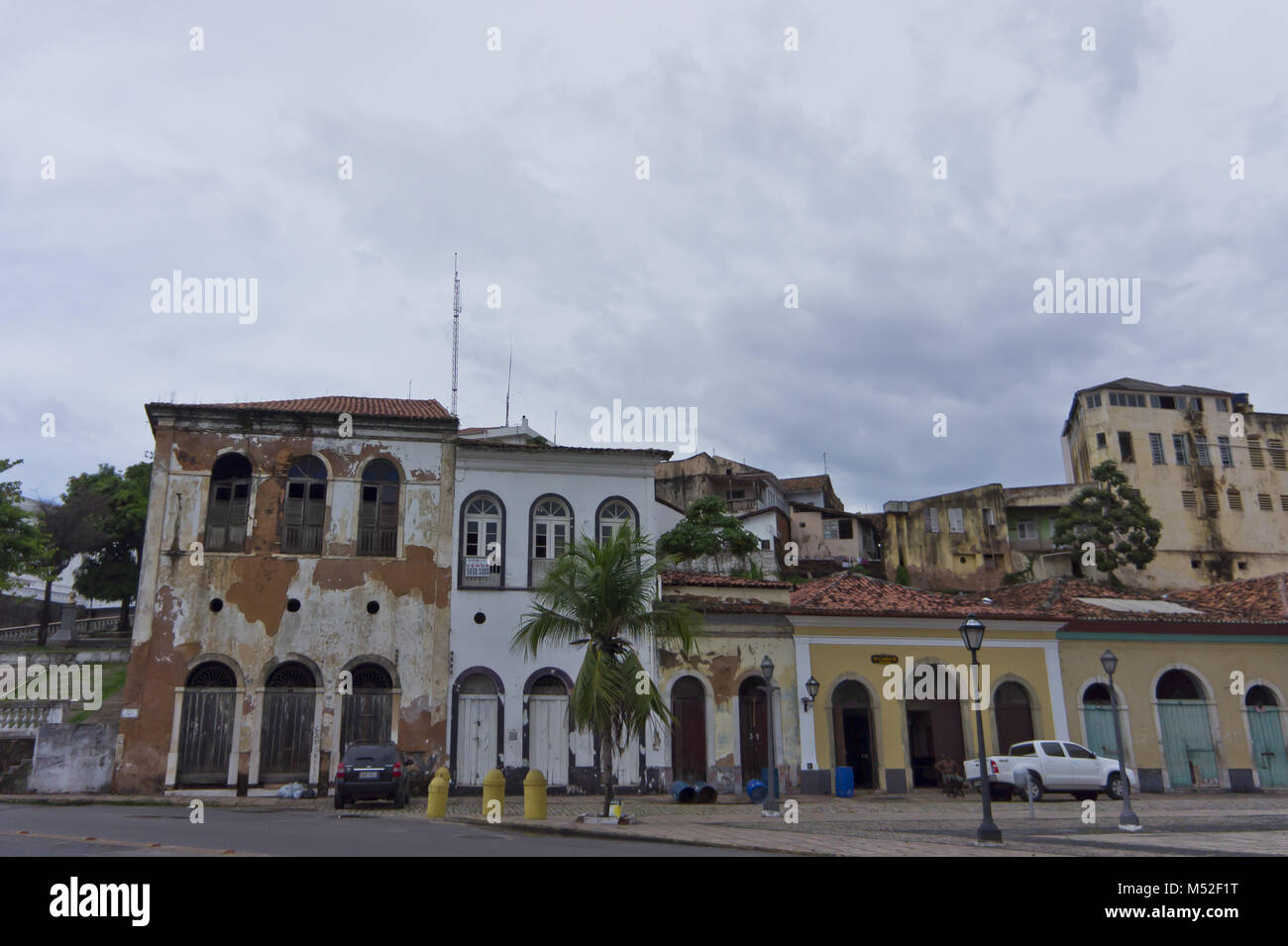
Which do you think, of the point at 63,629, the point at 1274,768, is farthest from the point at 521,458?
the point at 1274,768

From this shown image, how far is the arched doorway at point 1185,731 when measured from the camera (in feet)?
85.8

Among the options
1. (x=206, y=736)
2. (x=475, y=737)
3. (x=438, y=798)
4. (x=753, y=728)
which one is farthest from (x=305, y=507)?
(x=753, y=728)

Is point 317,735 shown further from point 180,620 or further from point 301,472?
point 301,472

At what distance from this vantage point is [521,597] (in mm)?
23969

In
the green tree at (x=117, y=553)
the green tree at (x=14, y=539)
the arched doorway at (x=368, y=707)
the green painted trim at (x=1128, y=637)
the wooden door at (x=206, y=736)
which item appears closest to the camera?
the wooden door at (x=206, y=736)

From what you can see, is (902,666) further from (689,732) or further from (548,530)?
(548,530)

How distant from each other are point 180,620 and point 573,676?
31.5 feet

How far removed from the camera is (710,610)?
24.4 metres

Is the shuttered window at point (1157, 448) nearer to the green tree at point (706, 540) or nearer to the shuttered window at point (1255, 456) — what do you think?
the shuttered window at point (1255, 456)

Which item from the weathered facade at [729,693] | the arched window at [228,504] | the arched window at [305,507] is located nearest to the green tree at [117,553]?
the arched window at [228,504]

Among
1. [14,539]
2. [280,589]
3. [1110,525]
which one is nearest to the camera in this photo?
[280,589]

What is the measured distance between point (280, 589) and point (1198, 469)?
49806mm

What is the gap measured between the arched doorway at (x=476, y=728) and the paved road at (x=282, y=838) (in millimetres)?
5423

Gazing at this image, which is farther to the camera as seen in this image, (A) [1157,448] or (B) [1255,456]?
(B) [1255,456]
